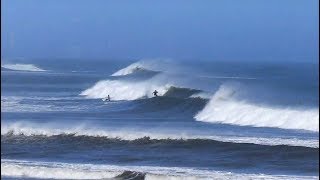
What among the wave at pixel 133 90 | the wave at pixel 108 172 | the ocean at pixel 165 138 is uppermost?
the wave at pixel 133 90

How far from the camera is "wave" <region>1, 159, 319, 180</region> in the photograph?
1752 cm

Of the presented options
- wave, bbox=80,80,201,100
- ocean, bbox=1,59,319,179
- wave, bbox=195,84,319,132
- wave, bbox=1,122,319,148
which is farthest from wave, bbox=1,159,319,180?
wave, bbox=80,80,201,100

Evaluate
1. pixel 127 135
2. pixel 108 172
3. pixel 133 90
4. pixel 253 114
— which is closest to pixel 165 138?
pixel 127 135

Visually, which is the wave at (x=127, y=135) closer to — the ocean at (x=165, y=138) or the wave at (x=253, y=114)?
the ocean at (x=165, y=138)

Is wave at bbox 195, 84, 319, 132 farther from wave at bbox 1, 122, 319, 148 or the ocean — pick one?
wave at bbox 1, 122, 319, 148

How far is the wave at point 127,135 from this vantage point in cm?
2386

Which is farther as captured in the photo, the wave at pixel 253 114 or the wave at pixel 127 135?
the wave at pixel 253 114

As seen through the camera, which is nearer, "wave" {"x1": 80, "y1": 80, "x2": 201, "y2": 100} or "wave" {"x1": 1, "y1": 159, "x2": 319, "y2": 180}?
"wave" {"x1": 1, "y1": 159, "x2": 319, "y2": 180}

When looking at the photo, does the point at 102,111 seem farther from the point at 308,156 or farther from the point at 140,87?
the point at 308,156

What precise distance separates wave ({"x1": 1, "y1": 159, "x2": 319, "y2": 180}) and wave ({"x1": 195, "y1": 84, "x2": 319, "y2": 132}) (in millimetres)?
10423

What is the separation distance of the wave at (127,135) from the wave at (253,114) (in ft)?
14.1

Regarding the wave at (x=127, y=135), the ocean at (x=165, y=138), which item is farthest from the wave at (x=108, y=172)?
the wave at (x=127, y=135)

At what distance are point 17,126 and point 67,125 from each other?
6.46 feet

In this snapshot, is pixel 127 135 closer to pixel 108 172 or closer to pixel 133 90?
pixel 108 172
